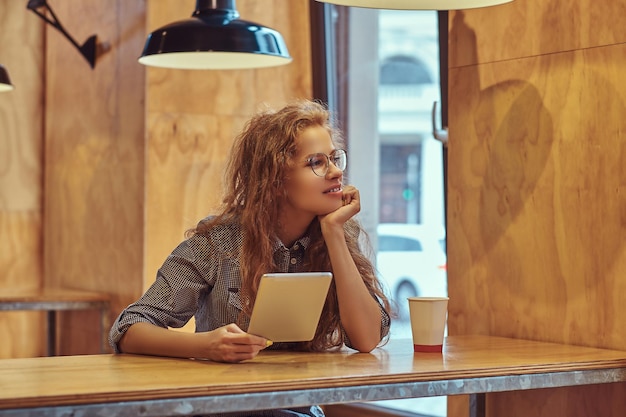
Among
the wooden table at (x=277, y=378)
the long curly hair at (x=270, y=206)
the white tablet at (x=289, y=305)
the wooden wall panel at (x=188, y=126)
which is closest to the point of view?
the wooden table at (x=277, y=378)

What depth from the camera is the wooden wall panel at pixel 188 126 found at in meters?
4.20

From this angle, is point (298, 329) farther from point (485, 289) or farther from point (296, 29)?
point (296, 29)

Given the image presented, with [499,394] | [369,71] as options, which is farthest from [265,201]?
[369,71]

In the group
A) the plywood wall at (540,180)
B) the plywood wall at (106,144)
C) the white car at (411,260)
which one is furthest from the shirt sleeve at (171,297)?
the white car at (411,260)

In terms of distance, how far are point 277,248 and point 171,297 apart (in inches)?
11.2

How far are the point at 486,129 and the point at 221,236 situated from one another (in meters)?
0.81

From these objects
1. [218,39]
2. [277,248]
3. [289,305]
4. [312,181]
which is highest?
[218,39]

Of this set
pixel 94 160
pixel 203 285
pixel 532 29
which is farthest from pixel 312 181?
pixel 94 160

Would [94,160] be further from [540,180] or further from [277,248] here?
[540,180]

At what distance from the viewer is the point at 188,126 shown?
427 centimetres

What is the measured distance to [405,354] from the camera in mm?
2244

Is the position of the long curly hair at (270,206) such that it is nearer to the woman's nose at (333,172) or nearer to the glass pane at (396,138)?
the woman's nose at (333,172)

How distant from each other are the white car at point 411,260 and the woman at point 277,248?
5.31 feet

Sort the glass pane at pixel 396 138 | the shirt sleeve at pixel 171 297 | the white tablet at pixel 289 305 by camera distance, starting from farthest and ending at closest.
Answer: the glass pane at pixel 396 138, the shirt sleeve at pixel 171 297, the white tablet at pixel 289 305
